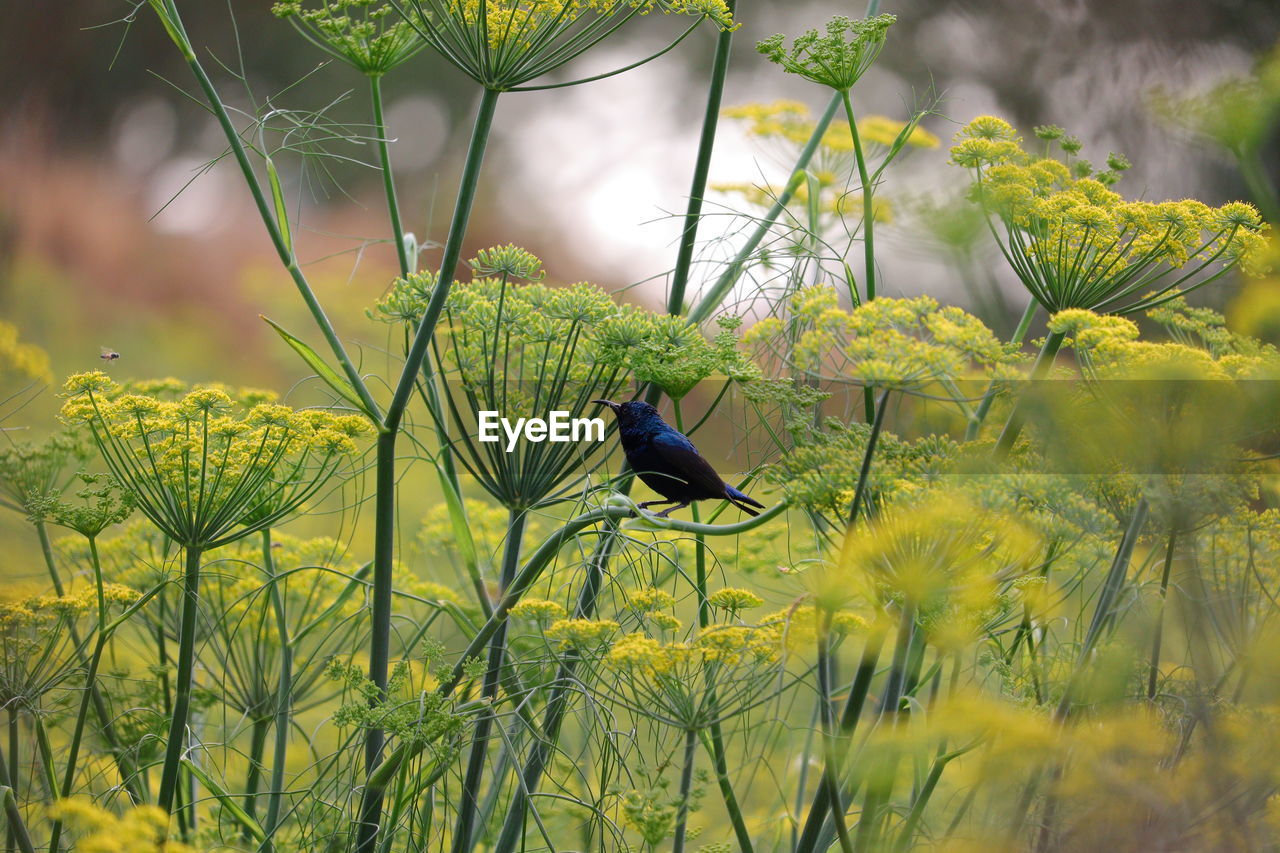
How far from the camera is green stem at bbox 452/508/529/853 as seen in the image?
71 centimetres

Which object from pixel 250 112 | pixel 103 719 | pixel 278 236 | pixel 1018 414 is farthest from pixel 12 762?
pixel 250 112

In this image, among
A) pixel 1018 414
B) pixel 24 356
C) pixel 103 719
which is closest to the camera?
pixel 1018 414

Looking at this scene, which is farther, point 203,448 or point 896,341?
point 203,448

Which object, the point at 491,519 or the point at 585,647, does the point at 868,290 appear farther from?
the point at 491,519

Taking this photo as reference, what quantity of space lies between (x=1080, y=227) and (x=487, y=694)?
1.74 ft

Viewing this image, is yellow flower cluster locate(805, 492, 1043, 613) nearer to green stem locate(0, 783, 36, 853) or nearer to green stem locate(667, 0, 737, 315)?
green stem locate(667, 0, 737, 315)

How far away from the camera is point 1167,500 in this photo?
0.61 metres

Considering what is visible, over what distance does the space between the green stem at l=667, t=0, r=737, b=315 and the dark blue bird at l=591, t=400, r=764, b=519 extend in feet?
0.34

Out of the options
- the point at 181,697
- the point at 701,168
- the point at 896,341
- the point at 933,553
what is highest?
the point at 701,168

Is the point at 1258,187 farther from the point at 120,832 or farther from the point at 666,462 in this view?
the point at 120,832

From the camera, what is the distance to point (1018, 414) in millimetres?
652

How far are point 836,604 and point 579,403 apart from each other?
0.26 m

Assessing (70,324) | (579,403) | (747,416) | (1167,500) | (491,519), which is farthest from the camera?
(70,324)

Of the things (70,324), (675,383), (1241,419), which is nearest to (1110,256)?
(1241,419)
